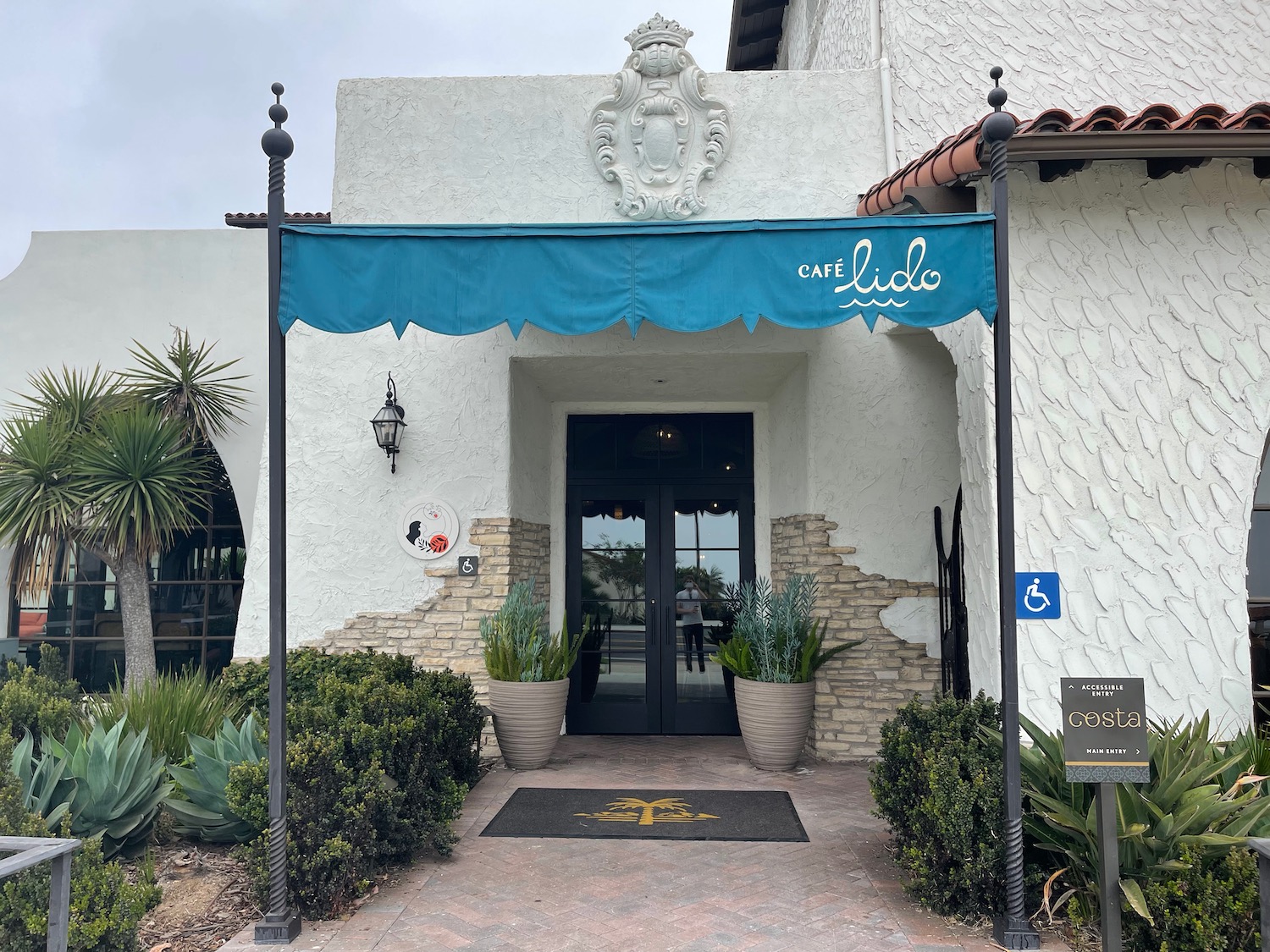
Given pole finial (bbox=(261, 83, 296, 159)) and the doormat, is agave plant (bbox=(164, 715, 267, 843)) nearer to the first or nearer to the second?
the doormat

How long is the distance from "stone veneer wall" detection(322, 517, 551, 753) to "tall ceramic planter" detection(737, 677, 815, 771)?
6.61 ft

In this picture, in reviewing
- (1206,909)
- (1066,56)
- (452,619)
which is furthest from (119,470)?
(1066,56)

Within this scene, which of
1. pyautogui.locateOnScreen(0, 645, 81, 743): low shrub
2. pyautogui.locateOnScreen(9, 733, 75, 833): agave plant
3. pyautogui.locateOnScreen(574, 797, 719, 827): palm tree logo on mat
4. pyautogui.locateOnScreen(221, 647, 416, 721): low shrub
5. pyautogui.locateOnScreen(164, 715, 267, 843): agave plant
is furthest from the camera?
pyautogui.locateOnScreen(221, 647, 416, 721): low shrub

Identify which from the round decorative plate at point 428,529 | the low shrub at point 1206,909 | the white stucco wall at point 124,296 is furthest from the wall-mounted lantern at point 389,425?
the low shrub at point 1206,909

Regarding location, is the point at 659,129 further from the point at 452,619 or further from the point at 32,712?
the point at 32,712

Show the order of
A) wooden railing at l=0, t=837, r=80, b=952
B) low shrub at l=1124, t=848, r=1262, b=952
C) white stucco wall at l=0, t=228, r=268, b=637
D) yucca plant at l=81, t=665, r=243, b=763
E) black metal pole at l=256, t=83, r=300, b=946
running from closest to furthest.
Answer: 1. wooden railing at l=0, t=837, r=80, b=952
2. low shrub at l=1124, t=848, r=1262, b=952
3. black metal pole at l=256, t=83, r=300, b=946
4. yucca plant at l=81, t=665, r=243, b=763
5. white stucco wall at l=0, t=228, r=268, b=637

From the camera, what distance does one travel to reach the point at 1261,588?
501 centimetres

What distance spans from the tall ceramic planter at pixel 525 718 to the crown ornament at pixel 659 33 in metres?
4.99

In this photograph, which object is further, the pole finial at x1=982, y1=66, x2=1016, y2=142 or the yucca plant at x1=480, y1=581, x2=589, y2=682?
the yucca plant at x1=480, y1=581, x2=589, y2=682

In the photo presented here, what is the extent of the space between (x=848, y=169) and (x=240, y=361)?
605 centimetres

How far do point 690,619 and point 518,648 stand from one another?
2.02m

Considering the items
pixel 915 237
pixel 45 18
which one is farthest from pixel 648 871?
pixel 45 18

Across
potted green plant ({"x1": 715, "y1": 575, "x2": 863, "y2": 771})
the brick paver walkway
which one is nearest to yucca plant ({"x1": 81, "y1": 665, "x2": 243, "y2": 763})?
the brick paver walkway

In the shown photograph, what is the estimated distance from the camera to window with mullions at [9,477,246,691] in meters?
8.95
